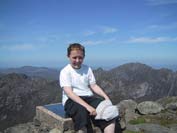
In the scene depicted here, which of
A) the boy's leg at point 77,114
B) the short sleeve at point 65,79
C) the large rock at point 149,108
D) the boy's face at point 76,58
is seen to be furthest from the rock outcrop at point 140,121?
the boy's face at point 76,58

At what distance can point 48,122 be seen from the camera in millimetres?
9477

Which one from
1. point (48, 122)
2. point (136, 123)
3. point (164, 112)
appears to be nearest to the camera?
point (48, 122)

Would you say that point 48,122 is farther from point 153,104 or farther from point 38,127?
point 153,104

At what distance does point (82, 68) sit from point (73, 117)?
5.22ft

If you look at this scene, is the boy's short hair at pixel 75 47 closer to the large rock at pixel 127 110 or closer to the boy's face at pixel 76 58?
the boy's face at pixel 76 58

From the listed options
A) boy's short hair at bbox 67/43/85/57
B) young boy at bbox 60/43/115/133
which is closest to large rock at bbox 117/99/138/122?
young boy at bbox 60/43/115/133

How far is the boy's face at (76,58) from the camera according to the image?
819cm

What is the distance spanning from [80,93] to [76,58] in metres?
1.11

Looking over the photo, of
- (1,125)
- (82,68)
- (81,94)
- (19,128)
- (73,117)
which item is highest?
(82,68)

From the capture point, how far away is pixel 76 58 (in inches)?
326

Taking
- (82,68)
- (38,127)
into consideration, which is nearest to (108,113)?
(82,68)

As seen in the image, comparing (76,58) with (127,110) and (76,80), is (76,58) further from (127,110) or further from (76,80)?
(127,110)

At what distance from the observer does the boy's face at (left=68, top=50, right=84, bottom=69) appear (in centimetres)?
819

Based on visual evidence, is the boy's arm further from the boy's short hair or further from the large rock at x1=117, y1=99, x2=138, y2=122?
the large rock at x1=117, y1=99, x2=138, y2=122
